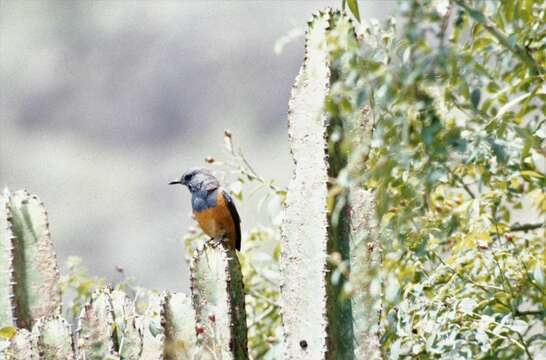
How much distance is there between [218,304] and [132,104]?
1541cm

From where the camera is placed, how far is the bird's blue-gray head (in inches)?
192

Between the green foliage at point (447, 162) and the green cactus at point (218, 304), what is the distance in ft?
1.79

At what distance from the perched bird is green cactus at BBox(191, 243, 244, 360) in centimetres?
101

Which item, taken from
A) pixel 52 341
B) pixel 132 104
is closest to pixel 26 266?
pixel 52 341

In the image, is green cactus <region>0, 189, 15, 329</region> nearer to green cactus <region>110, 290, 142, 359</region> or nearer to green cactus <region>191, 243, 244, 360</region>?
green cactus <region>110, 290, 142, 359</region>

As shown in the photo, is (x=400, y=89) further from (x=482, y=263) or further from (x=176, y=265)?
(x=176, y=265)

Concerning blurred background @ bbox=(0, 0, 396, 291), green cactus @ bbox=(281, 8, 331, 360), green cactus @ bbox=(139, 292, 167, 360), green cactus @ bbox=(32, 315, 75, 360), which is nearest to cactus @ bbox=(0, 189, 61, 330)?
green cactus @ bbox=(32, 315, 75, 360)

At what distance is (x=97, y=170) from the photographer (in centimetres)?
1930

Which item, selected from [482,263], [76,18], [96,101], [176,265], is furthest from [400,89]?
[76,18]

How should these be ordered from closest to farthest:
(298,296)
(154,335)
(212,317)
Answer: (298,296), (212,317), (154,335)

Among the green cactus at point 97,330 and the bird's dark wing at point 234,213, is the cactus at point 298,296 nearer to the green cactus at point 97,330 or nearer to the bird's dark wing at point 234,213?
the green cactus at point 97,330

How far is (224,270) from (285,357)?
40cm

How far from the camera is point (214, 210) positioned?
15.8 feet

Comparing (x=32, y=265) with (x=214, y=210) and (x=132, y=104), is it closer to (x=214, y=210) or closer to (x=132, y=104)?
(x=214, y=210)
